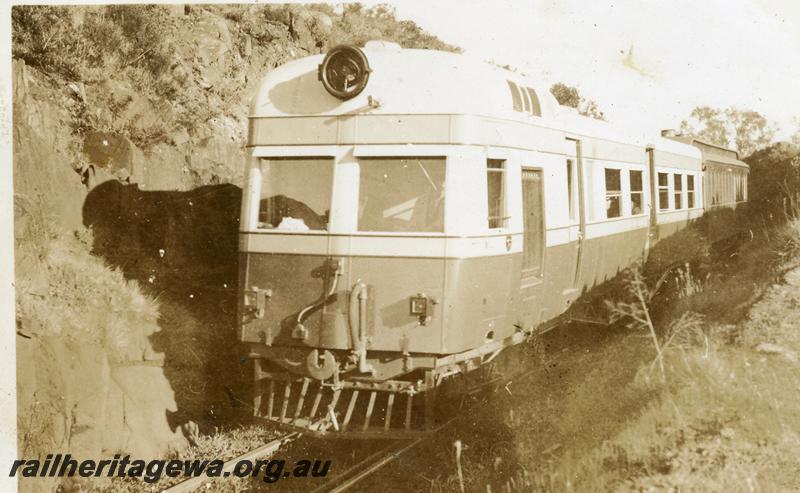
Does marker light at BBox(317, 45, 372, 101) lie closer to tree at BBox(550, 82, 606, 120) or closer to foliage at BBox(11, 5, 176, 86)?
foliage at BBox(11, 5, 176, 86)

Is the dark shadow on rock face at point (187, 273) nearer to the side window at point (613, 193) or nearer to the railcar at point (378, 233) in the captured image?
the railcar at point (378, 233)

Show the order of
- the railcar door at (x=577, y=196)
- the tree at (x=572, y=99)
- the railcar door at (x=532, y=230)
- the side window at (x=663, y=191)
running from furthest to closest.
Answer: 1. the tree at (x=572, y=99)
2. the side window at (x=663, y=191)
3. the railcar door at (x=577, y=196)
4. the railcar door at (x=532, y=230)

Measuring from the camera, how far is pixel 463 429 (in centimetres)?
652

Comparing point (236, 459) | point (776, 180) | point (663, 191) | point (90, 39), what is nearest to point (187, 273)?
point (236, 459)

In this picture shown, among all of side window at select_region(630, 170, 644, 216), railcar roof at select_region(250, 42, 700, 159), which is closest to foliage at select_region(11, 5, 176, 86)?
railcar roof at select_region(250, 42, 700, 159)

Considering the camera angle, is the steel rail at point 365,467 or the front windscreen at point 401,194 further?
the front windscreen at point 401,194

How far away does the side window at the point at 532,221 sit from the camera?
A: 681 cm

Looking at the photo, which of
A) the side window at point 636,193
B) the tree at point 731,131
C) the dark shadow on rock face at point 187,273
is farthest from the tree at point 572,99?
the dark shadow on rock face at point 187,273

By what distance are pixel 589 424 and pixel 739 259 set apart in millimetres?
7482

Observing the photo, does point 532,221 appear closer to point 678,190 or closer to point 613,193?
point 613,193

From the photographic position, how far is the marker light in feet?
19.1

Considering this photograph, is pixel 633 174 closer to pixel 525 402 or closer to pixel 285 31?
pixel 525 402

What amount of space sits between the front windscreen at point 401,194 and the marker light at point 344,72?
2.09ft

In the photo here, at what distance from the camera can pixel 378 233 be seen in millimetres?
5793
